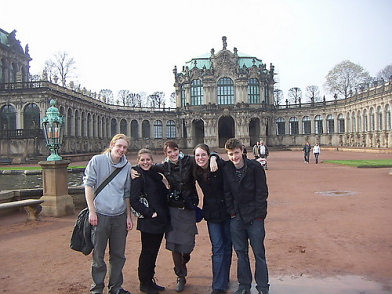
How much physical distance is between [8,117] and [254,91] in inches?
1603

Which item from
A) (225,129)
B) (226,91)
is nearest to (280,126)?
(225,129)

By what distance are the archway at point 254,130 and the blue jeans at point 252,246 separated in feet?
202

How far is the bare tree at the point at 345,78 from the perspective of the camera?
66938mm

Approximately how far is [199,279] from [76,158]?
110 feet

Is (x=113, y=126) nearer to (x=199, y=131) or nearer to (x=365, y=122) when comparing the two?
(x=199, y=131)

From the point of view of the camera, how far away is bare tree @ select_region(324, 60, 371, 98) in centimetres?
6694

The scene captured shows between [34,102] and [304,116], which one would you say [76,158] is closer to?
[34,102]

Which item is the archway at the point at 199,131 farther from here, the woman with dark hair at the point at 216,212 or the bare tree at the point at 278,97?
the woman with dark hair at the point at 216,212

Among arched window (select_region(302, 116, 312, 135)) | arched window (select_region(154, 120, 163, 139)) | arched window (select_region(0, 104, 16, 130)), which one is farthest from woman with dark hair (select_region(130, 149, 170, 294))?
arched window (select_region(302, 116, 312, 135))

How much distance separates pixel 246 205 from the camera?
5211mm

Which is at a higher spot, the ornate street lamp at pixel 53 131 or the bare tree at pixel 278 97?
the bare tree at pixel 278 97

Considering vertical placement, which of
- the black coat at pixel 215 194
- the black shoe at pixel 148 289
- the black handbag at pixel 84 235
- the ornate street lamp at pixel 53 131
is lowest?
the black shoe at pixel 148 289

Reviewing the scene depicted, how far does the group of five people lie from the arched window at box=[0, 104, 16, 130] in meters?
39.8

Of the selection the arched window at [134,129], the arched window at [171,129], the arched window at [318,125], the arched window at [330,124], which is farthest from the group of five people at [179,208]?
the arched window at [171,129]
